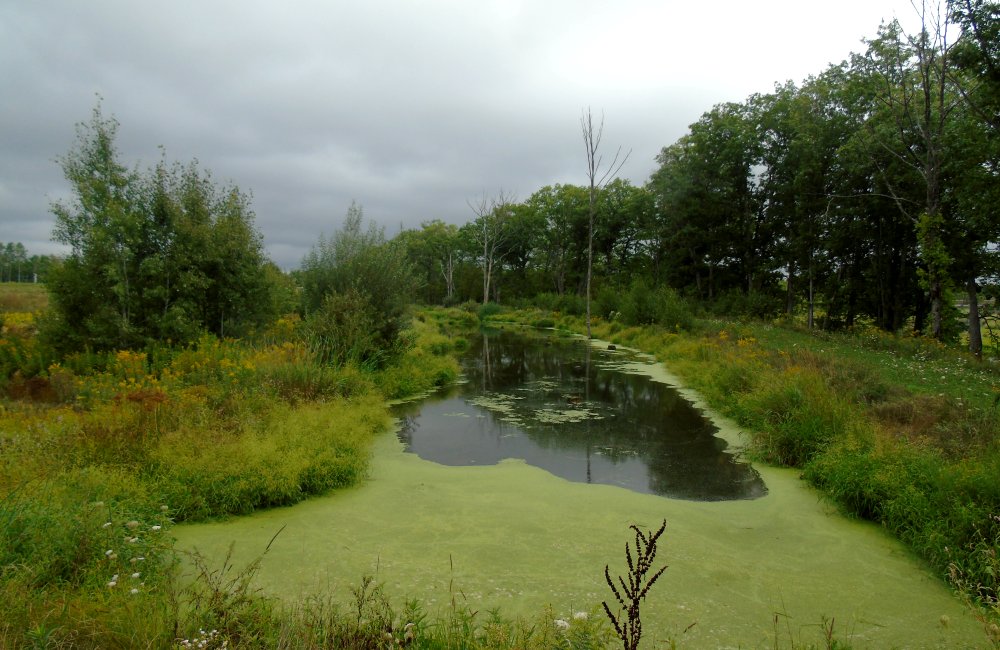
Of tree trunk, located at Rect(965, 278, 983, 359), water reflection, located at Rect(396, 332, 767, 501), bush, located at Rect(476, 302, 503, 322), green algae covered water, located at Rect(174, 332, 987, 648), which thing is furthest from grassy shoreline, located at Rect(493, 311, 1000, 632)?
bush, located at Rect(476, 302, 503, 322)

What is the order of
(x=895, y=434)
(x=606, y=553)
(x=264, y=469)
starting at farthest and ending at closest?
(x=895, y=434) < (x=264, y=469) < (x=606, y=553)

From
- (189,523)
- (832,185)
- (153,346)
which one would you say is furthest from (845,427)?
(832,185)

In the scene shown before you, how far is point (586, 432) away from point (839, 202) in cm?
1763

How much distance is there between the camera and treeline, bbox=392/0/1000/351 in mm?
12742

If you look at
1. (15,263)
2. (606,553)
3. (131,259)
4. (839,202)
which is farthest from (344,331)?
(15,263)

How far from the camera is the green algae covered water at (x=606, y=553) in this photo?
296 cm

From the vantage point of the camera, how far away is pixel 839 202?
1953 centimetres

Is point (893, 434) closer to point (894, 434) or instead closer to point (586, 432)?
point (894, 434)

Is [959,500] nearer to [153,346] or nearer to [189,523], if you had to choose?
[189,523]

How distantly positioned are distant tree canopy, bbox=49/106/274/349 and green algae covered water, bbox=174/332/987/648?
5.98m

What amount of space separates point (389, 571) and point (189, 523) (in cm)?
186

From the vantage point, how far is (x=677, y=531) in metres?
4.18

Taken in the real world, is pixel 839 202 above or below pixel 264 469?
above

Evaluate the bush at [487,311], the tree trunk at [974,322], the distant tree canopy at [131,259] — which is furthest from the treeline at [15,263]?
the tree trunk at [974,322]
